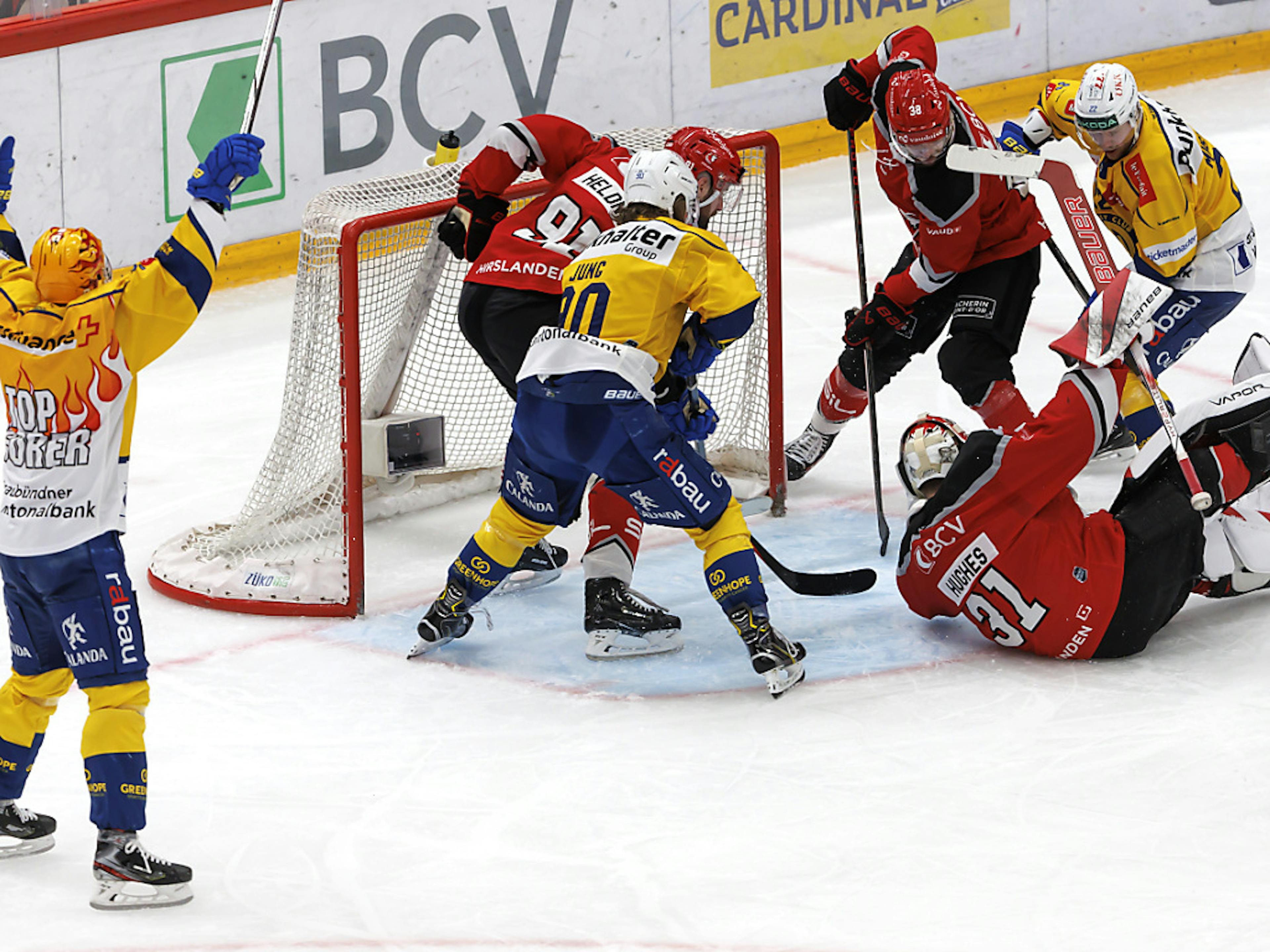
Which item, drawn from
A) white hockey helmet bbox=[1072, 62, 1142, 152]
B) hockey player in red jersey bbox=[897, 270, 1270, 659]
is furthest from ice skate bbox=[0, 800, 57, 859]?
white hockey helmet bbox=[1072, 62, 1142, 152]

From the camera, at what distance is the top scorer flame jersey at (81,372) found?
323 centimetres

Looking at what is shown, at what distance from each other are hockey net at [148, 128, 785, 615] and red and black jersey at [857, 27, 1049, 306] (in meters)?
0.42

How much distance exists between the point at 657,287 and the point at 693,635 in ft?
3.16

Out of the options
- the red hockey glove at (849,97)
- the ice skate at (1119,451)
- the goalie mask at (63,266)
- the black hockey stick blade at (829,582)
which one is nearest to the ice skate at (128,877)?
the goalie mask at (63,266)

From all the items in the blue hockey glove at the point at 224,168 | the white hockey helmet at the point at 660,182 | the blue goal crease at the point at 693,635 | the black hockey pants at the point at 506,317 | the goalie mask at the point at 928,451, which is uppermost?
the blue hockey glove at the point at 224,168

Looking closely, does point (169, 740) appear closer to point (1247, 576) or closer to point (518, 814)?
point (518, 814)

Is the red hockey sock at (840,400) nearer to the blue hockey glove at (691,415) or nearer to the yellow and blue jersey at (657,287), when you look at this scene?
the blue hockey glove at (691,415)

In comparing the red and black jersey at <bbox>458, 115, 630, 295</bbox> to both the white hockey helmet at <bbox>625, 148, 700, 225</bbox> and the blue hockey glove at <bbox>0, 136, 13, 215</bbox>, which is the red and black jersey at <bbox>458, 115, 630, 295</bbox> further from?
the blue hockey glove at <bbox>0, 136, 13, 215</bbox>

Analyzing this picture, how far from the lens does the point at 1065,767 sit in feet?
12.4

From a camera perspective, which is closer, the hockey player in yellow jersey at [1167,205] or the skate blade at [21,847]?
the skate blade at [21,847]

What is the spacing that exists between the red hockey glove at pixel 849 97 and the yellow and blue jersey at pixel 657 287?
1.19 meters

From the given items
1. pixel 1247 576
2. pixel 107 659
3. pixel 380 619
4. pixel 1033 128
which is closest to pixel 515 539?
pixel 380 619

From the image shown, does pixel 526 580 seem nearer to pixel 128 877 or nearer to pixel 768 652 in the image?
pixel 768 652

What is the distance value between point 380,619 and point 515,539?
60cm
